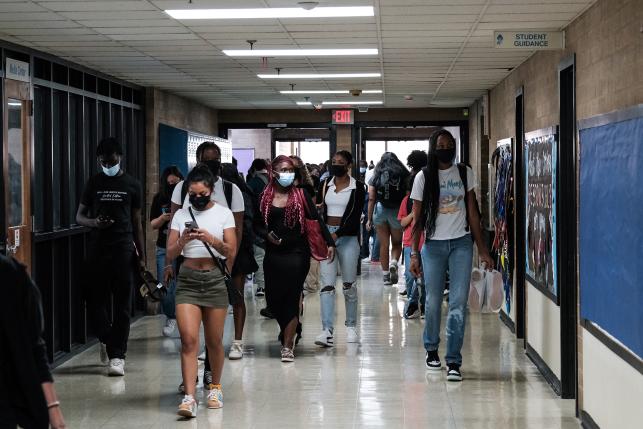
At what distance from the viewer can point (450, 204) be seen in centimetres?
788

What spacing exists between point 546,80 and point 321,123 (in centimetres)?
1107

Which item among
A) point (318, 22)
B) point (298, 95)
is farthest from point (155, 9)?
point (298, 95)

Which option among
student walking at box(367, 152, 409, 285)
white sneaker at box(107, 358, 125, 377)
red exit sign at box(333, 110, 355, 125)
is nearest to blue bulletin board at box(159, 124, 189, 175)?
student walking at box(367, 152, 409, 285)

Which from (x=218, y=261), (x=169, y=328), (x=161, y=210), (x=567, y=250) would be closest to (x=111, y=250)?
(x=161, y=210)

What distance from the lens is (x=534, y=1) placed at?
22.1 feet

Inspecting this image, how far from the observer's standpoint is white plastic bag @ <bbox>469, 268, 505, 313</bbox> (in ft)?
27.0

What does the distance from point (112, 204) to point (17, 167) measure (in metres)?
0.78

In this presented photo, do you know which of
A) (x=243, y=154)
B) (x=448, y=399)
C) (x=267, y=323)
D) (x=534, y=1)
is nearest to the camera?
(x=534, y=1)

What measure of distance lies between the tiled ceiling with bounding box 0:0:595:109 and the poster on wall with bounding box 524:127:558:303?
0.90 m

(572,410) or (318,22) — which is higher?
(318,22)

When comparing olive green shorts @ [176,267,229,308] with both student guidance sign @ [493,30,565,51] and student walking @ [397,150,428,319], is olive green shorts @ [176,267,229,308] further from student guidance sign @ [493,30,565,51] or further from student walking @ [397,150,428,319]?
student walking @ [397,150,428,319]

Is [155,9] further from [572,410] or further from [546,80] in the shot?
[572,410]

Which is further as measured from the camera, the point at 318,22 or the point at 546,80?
the point at 546,80

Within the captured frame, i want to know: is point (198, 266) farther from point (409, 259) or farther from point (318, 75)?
point (318, 75)
